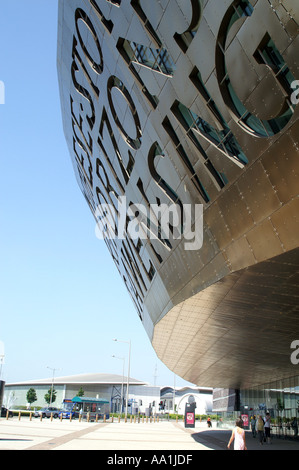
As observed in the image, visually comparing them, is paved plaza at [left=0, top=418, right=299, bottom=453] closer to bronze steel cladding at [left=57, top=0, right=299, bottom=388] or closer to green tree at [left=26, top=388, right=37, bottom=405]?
bronze steel cladding at [left=57, top=0, right=299, bottom=388]

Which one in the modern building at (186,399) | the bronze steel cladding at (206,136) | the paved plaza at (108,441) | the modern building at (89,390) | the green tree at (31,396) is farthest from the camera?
the green tree at (31,396)

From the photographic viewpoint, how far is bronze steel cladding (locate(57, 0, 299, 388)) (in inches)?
313

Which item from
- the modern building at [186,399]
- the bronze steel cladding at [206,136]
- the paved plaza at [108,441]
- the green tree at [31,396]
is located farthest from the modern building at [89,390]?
the bronze steel cladding at [206,136]

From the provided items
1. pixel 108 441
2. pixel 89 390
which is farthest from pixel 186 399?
pixel 108 441

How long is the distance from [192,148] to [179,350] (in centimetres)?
1613

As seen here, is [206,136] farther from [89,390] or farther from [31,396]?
[31,396]

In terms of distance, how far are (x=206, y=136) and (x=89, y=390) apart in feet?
325

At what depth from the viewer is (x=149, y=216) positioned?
14.9m

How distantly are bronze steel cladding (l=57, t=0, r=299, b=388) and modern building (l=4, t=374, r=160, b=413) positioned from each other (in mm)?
84315

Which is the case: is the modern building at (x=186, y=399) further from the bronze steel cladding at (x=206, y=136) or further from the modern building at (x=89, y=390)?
the bronze steel cladding at (x=206, y=136)

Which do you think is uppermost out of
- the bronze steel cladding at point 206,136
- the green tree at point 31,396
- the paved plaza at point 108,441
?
the bronze steel cladding at point 206,136

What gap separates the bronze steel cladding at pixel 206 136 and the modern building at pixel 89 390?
8432 cm

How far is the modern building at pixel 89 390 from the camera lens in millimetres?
98250
